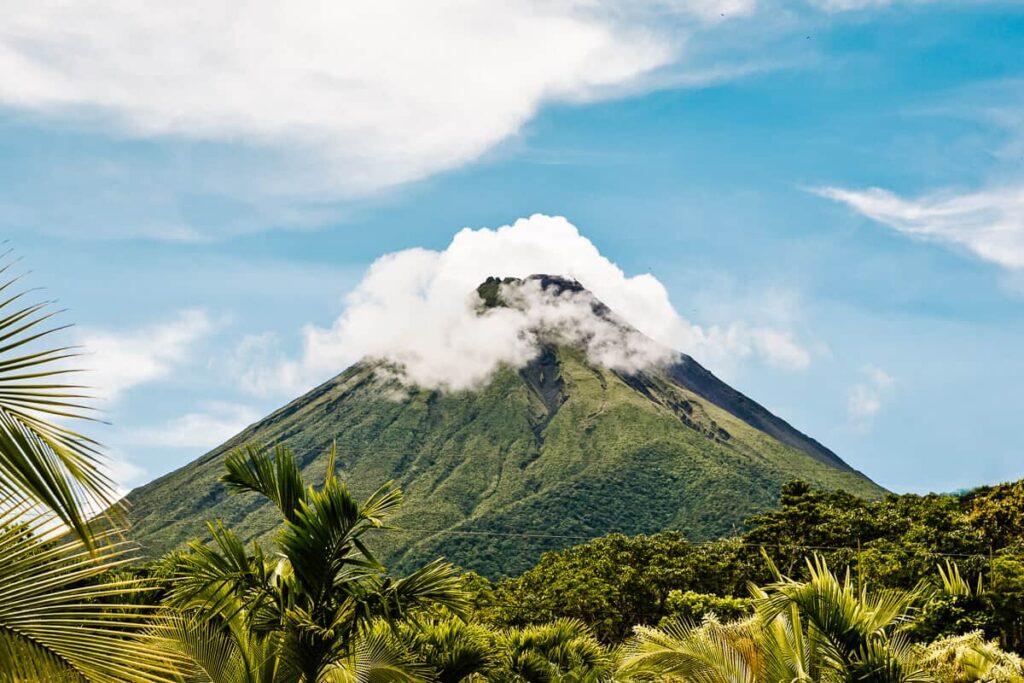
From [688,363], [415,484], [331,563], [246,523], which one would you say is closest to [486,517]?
[415,484]

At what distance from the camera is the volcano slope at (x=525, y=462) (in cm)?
10506

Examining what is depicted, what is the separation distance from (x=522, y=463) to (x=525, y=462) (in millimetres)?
760

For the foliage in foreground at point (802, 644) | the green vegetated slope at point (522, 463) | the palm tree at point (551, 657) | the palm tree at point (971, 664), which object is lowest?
the palm tree at point (551, 657)

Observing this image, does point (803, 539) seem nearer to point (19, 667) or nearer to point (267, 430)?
point (19, 667)

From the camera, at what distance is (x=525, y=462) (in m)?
133

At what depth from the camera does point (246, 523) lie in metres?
119

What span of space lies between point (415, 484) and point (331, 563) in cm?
12324

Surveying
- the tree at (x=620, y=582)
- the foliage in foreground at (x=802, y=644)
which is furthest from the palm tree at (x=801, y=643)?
the tree at (x=620, y=582)

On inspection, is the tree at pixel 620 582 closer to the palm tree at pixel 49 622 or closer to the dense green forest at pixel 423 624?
the dense green forest at pixel 423 624

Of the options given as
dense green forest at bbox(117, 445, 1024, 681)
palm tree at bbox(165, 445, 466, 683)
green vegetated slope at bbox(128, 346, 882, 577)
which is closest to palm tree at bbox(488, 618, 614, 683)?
dense green forest at bbox(117, 445, 1024, 681)

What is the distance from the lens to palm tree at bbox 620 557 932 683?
694cm

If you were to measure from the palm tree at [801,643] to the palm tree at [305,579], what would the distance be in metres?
2.36

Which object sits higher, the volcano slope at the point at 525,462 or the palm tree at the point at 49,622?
the volcano slope at the point at 525,462

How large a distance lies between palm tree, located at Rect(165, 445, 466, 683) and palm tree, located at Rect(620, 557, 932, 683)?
2.36m
